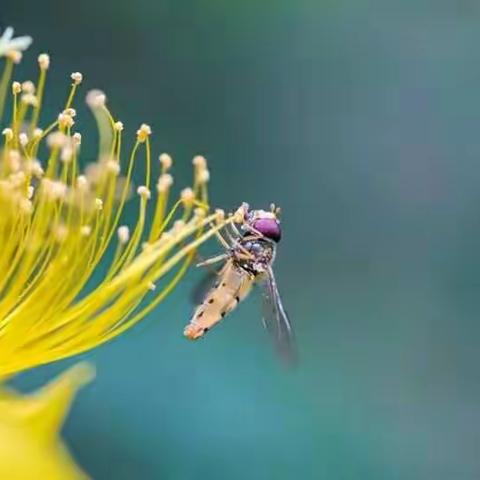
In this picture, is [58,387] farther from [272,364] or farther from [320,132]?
[320,132]

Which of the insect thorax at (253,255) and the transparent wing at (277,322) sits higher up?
the insect thorax at (253,255)

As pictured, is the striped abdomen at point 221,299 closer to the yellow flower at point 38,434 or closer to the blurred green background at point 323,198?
the yellow flower at point 38,434

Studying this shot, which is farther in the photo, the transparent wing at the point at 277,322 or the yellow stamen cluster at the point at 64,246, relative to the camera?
the transparent wing at the point at 277,322

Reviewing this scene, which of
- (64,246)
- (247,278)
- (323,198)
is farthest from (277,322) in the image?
(323,198)

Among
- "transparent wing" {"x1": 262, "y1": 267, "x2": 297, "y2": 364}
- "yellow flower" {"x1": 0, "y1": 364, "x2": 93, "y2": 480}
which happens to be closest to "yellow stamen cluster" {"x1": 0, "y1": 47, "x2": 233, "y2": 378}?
"yellow flower" {"x1": 0, "y1": 364, "x2": 93, "y2": 480}

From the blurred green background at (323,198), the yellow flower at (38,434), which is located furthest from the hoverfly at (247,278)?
the blurred green background at (323,198)

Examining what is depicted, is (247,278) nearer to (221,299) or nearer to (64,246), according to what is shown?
(221,299)

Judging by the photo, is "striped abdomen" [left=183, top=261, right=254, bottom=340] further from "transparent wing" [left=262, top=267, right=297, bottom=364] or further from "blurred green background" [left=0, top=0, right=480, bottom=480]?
"blurred green background" [left=0, top=0, right=480, bottom=480]

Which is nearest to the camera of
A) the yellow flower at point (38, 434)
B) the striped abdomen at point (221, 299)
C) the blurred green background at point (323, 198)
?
the yellow flower at point (38, 434)
